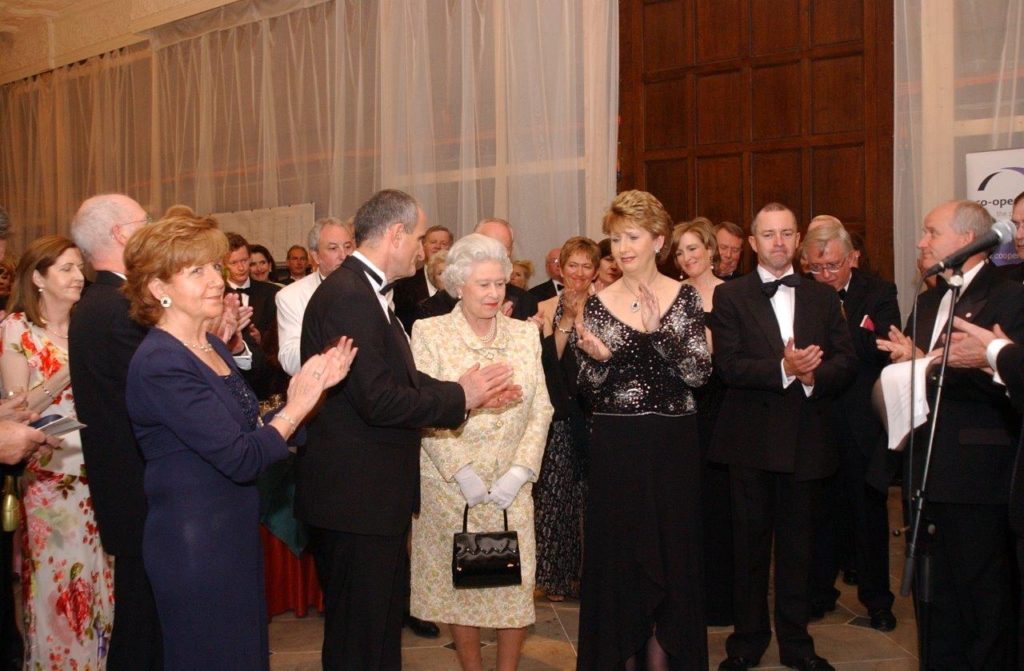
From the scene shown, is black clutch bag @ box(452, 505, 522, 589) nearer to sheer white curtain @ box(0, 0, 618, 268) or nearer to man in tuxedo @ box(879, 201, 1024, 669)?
man in tuxedo @ box(879, 201, 1024, 669)

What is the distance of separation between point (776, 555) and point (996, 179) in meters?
3.00

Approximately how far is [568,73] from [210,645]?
579cm

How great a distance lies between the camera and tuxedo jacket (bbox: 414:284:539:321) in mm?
4953

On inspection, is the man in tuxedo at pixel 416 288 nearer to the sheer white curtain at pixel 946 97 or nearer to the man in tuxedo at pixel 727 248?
the man in tuxedo at pixel 727 248

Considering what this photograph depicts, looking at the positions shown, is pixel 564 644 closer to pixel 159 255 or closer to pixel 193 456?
pixel 193 456

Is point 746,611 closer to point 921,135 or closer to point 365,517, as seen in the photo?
point 365,517

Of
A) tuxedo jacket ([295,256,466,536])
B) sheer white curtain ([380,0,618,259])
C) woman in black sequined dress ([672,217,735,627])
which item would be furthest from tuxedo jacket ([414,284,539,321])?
sheer white curtain ([380,0,618,259])

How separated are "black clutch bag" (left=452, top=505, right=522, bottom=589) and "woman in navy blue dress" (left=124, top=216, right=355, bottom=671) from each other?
87cm

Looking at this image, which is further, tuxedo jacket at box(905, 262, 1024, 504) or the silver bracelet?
tuxedo jacket at box(905, 262, 1024, 504)

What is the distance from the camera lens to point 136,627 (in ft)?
10.2

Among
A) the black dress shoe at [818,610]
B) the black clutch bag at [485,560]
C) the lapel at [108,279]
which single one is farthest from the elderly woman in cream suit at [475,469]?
the black dress shoe at [818,610]

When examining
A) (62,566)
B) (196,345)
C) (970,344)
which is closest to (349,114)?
(62,566)

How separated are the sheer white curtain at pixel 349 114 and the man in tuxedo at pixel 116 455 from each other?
4.85 metres

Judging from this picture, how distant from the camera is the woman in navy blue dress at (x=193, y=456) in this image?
8.50ft
